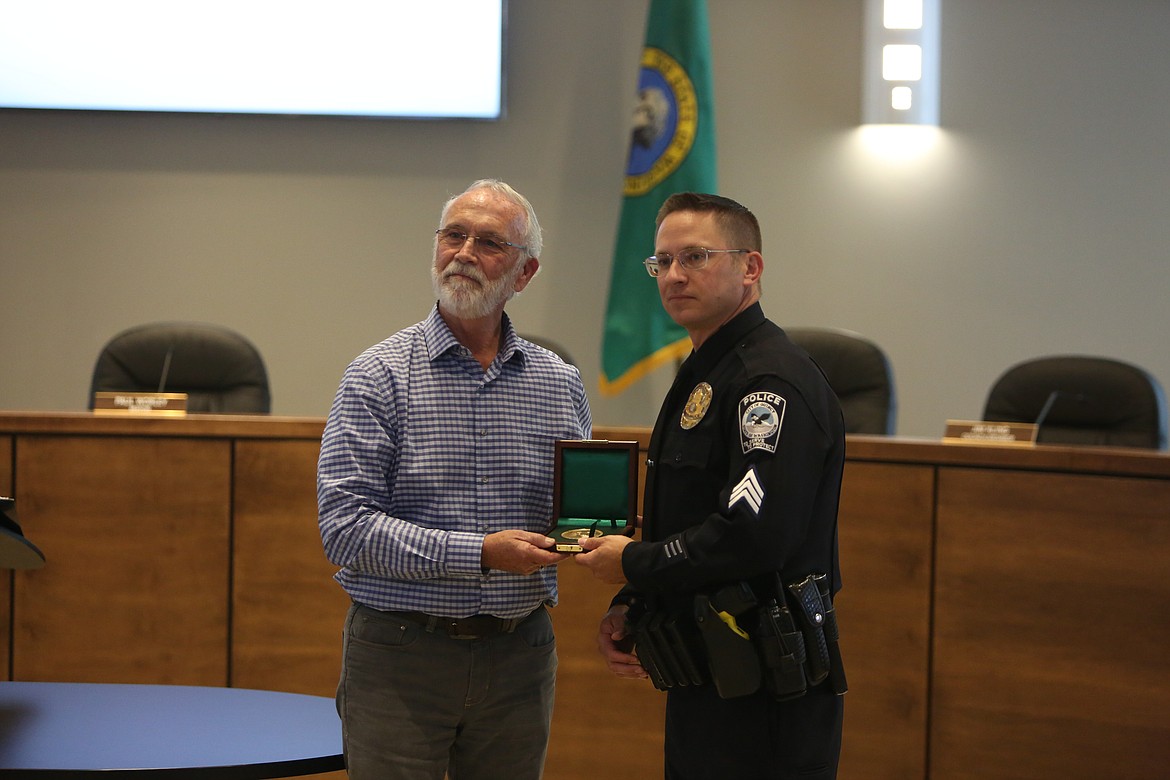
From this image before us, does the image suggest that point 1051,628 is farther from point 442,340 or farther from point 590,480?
point 442,340

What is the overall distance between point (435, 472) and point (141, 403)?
5.32ft

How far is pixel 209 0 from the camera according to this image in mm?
4656

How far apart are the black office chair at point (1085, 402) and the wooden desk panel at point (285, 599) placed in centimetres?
204

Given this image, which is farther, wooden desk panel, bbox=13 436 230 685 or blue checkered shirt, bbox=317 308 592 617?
wooden desk panel, bbox=13 436 230 685

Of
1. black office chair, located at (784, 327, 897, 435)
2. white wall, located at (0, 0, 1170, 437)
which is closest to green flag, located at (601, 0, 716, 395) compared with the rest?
white wall, located at (0, 0, 1170, 437)

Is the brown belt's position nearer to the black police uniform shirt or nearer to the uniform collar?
the black police uniform shirt

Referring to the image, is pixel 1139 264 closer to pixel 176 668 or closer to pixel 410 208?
pixel 410 208

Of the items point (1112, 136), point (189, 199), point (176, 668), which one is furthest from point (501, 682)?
point (1112, 136)

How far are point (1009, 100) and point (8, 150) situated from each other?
14.4 ft

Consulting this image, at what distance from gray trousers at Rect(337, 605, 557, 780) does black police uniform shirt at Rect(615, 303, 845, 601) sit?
0.25 metres

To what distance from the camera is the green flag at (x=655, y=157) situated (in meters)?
4.40

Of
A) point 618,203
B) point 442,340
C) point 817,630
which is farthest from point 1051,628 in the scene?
point 618,203

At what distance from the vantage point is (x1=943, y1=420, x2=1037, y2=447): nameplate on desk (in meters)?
2.68

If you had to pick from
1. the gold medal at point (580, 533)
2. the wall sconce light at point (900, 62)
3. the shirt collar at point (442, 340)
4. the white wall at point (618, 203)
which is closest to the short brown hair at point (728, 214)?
the shirt collar at point (442, 340)
